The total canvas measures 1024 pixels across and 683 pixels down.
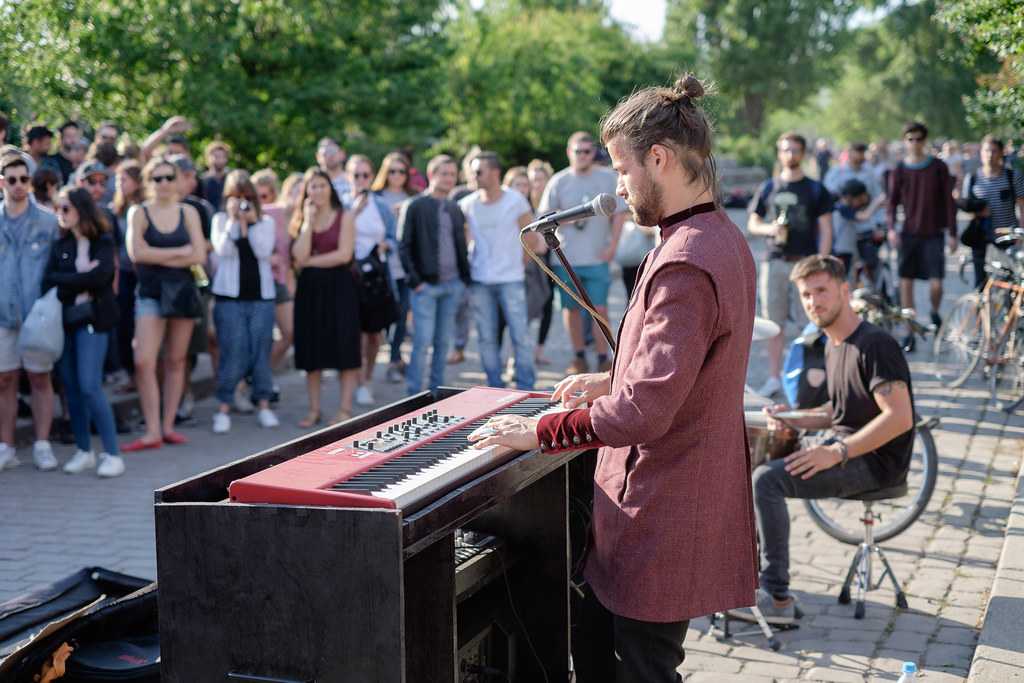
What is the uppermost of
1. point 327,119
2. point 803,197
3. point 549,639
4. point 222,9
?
point 222,9

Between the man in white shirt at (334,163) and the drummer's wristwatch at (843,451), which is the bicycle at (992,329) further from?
the man in white shirt at (334,163)

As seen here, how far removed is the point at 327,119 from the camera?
18125 mm

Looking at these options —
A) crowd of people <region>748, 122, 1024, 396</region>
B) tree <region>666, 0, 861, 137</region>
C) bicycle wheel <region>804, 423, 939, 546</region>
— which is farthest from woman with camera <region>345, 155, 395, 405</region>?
tree <region>666, 0, 861, 137</region>

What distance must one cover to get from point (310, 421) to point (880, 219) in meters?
7.77

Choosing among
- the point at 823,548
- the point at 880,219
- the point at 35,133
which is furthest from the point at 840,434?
the point at 880,219

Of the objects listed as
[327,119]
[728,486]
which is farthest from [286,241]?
[327,119]

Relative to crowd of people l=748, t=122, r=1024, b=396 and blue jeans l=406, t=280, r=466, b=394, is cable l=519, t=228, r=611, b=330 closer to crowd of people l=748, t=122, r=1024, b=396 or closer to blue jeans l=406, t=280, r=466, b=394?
blue jeans l=406, t=280, r=466, b=394

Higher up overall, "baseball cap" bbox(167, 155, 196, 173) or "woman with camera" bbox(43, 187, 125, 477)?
"baseball cap" bbox(167, 155, 196, 173)

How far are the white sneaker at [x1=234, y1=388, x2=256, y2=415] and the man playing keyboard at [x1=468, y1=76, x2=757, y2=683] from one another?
23.0ft

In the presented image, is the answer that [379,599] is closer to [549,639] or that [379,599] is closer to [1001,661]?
[549,639]

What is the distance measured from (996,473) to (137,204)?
615 cm

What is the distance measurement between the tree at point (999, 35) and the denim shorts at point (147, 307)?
5.39 m

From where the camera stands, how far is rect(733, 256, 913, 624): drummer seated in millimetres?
5137

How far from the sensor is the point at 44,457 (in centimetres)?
795
